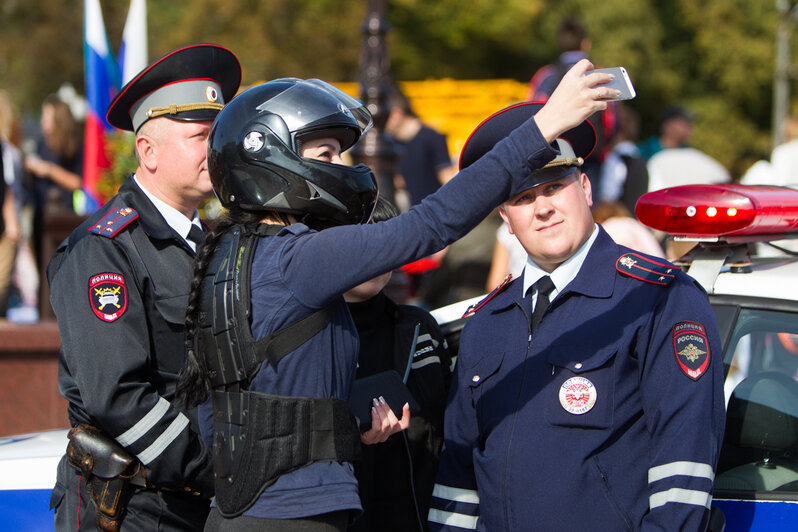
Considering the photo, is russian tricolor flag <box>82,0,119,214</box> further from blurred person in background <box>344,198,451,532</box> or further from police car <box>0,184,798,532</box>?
police car <box>0,184,798,532</box>

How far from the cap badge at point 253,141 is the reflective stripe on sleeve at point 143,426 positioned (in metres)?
0.91

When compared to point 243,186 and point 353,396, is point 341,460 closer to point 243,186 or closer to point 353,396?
point 353,396

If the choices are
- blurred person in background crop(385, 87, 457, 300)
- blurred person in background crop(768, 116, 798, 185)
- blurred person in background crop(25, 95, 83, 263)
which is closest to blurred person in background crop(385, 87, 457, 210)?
blurred person in background crop(385, 87, 457, 300)

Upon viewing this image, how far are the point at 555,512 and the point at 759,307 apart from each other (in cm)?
89

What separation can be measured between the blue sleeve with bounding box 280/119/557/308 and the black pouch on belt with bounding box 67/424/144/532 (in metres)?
1.11

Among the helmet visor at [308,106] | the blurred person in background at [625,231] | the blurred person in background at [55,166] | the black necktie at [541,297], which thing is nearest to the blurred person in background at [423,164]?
the blurred person in background at [55,166]

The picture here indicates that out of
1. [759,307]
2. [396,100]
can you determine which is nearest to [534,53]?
[396,100]

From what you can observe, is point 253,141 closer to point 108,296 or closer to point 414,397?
point 108,296

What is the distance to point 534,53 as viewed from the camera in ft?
109

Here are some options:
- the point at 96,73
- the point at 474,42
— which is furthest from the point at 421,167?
the point at 474,42

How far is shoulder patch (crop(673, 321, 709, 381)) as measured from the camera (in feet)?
8.27

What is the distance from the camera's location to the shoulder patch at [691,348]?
2.52 metres

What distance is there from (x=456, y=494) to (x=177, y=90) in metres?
1.63

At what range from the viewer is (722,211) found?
2.93 meters
